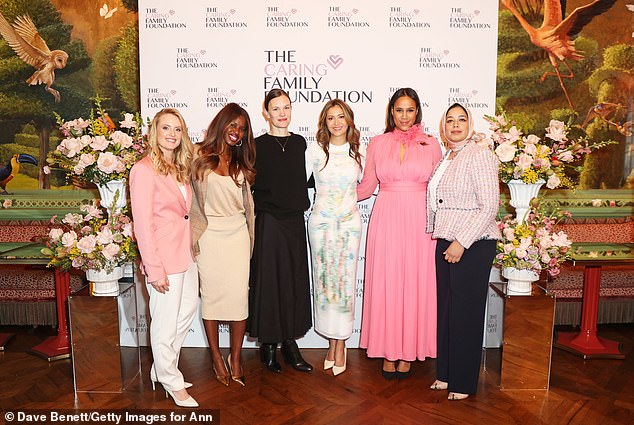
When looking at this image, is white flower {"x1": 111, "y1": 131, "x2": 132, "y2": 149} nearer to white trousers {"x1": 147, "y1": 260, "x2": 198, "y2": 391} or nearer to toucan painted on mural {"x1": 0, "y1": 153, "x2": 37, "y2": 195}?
white trousers {"x1": 147, "y1": 260, "x2": 198, "y2": 391}

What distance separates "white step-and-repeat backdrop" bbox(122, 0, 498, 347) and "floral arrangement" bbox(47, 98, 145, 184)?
64 centimetres

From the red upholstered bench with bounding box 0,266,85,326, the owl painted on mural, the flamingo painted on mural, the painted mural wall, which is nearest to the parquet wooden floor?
the red upholstered bench with bounding box 0,266,85,326

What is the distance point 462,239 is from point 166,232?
1741 mm

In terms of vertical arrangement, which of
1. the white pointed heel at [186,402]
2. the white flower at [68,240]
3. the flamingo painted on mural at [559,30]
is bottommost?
the white pointed heel at [186,402]

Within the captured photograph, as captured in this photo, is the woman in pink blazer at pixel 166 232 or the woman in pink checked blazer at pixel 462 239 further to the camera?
the woman in pink checked blazer at pixel 462 239

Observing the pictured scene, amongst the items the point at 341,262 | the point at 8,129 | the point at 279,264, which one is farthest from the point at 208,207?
the point at 8,129

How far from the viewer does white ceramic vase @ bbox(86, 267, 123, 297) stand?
3430mm

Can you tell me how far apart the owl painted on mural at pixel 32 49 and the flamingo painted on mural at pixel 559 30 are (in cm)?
469

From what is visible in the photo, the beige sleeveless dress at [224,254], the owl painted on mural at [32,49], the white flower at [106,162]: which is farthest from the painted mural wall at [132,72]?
the beige sleeveless dress at [224,254]

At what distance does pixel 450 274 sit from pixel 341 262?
752 mm

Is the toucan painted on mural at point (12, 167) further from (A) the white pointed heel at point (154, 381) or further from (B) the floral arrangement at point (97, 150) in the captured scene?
(A) the white pointed heel at point (154, 381)

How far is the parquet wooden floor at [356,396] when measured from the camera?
10.2ft

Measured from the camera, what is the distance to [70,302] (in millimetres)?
→ 3332

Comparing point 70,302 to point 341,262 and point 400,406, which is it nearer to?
point 341,262
